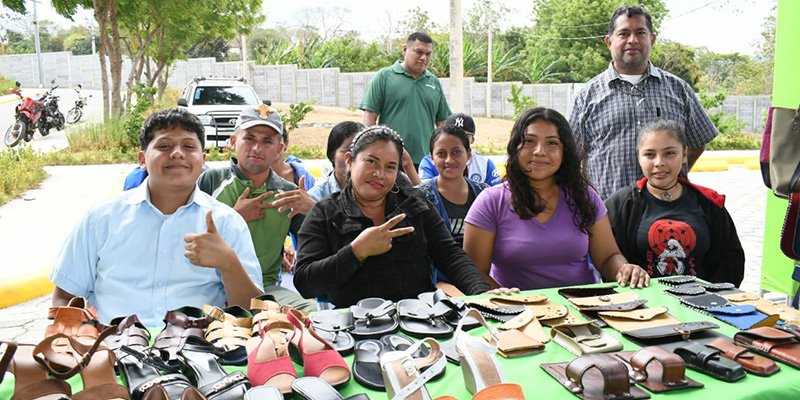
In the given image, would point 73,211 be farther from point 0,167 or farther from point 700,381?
point 700,381

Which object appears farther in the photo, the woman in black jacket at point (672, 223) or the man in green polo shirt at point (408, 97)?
the man in green polo shirt at point (408, 97)

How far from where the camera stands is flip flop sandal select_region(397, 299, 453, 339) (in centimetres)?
202

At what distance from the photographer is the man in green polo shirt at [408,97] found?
5508 mm

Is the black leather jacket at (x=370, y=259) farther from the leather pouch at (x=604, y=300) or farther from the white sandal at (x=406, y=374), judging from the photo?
the white sandal at (x=406, y=374)

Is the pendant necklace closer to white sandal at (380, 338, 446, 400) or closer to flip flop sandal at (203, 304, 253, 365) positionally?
white sandal at (380, 338, 446, 400)

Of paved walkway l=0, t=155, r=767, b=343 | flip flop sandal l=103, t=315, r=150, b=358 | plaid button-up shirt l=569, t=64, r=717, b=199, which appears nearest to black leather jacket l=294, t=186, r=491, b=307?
flip flop sandal l=103, t=315, r=150, b=358

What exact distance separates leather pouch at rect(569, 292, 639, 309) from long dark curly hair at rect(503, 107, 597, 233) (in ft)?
1.73

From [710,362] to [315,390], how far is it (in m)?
1.03

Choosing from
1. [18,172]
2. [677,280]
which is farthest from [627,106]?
[18,172]

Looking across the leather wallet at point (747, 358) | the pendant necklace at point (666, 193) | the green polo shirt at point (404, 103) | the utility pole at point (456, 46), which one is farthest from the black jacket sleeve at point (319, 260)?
the utility pole at point (456, 46)

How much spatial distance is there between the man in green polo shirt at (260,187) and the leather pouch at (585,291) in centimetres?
132

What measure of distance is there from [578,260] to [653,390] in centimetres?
125

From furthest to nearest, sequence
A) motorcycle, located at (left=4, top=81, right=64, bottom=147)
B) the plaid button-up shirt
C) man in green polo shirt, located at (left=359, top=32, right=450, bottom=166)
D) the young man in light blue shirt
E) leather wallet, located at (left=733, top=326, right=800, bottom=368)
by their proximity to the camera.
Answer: motorcycle, located at (left=4, top=81, right=64, bottom=147) → man in green polo shirt, located at (left=359, top=32, right=450, bottom=166) → the plaid button-up shirt → the young man in light blue shirt → leather wallet, located at (left=733, top=326, right=800, bottom=368)

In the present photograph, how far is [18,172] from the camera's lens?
930 cm
